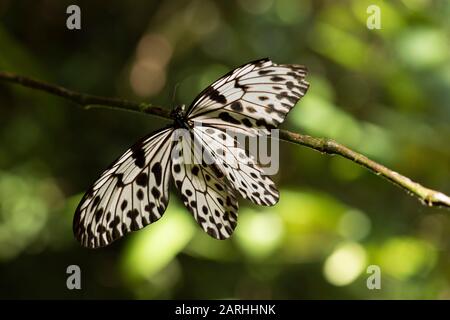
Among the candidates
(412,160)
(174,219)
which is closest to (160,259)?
(174,219)

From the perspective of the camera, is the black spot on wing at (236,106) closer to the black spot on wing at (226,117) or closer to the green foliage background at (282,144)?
the black spot on wing at (226,117)

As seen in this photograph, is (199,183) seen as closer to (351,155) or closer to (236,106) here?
(236,106)

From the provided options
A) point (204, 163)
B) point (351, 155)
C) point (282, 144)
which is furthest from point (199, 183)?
point (282, 144)

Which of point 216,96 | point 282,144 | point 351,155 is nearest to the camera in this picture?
point 351,155

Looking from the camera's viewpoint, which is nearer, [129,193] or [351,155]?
[351,155]

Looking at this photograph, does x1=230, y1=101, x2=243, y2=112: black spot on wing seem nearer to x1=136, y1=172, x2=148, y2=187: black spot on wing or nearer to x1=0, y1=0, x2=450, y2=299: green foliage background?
x1=136, y1=172, x2=148, y2=187: black spot on wing

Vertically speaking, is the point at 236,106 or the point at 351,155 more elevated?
the point at 236,106

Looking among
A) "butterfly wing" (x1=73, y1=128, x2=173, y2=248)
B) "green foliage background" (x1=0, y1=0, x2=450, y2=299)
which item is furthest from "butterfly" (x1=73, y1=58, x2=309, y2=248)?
"green foliage background" (x1=0, y1=0, x2=450, y2=299)
